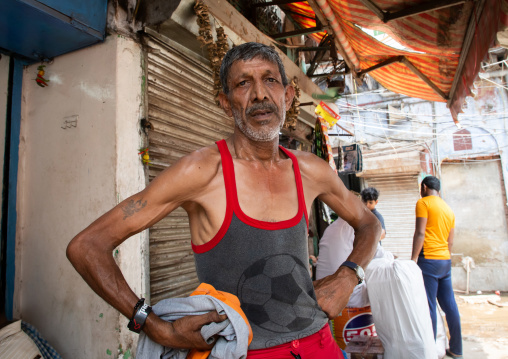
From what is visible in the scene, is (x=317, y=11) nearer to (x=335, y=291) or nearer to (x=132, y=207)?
(x=335, y=291)

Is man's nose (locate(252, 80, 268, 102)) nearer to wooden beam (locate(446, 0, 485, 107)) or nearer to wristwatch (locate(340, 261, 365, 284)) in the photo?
wristwatch (locate(340, 261, 365, 284))

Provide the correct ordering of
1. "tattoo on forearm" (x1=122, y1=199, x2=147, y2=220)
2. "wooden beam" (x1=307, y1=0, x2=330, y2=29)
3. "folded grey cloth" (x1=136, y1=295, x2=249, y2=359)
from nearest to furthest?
"folded grey cloth" (x1=136, y1=295, x2=249, y2=359)
"tattoo on forearm" (x1=122, y1=199, x2=147, y2=220)
"wooden beam" (x1=307, y1=0, x2=330, y2=29)

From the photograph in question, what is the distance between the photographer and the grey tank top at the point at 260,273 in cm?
142

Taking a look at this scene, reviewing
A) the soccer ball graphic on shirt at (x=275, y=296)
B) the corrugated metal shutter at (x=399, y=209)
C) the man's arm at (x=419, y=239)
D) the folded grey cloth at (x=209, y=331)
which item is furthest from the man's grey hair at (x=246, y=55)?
the corrugated metal shutter at (x=399, y=209)

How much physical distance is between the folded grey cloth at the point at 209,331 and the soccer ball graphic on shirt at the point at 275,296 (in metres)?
0.22

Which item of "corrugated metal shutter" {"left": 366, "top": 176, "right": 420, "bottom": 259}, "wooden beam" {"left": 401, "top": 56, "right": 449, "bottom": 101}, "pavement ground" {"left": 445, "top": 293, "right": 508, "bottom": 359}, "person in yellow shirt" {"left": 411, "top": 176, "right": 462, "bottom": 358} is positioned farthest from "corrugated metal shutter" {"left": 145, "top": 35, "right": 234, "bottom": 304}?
"corrugated metal shutter" {"left": 366, "top": 176, "right": 420, "bottom": 259}

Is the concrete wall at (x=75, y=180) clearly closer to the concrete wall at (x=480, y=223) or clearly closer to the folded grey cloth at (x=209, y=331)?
the folded grey cloth at (x=209, y=331)

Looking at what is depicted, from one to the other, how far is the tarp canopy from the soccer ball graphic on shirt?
2.10 metres

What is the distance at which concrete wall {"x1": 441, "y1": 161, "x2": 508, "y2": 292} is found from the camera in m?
11.0

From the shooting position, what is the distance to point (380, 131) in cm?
1452

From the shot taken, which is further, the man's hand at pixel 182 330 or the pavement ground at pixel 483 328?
the pavement ground at pixel 483 328

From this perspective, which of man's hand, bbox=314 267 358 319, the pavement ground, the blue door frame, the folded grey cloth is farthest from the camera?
the pavement ground

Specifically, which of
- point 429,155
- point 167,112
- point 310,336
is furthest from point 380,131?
point 310,336

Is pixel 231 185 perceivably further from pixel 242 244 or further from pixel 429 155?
pixel 429 155
